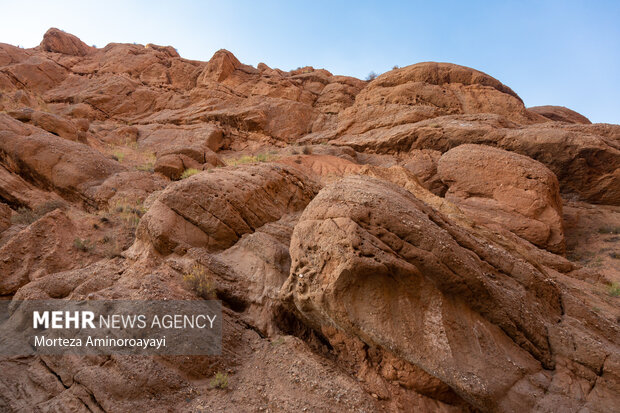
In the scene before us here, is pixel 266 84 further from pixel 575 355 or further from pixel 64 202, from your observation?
pixel 575 355

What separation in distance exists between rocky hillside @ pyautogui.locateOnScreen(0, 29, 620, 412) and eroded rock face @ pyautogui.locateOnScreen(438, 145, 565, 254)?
0.06 meters

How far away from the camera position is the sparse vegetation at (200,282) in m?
6.07

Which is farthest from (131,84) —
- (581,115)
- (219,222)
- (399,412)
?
(581,115)

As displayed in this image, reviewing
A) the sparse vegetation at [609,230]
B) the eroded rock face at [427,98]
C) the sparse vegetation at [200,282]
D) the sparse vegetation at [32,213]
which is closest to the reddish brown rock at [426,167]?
the eroded rock face at [427,98]

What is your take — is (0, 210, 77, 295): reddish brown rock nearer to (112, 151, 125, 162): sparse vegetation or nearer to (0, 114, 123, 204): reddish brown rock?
(0, 114, 123, 204): reddish brown rock

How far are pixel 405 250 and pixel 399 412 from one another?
2.17m

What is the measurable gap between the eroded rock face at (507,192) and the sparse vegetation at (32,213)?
12.6 meters

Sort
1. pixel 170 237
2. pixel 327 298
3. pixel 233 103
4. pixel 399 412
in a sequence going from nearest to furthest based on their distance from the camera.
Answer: pixel 399 412
pixel 327 298
pixel 170 237
pixel 233 103

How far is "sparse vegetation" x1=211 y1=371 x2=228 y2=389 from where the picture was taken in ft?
15.6

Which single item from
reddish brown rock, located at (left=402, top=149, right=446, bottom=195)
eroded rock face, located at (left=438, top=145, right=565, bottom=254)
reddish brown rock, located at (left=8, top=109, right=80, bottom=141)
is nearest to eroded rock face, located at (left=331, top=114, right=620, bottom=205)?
reddish brown rock, located at (left=402, top=149, right=446, bottom=195)

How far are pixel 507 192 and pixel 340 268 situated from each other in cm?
975

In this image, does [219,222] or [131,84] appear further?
[131,84]

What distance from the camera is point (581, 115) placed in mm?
24125

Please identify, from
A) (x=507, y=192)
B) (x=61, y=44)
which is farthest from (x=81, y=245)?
(x=61, y=44)
